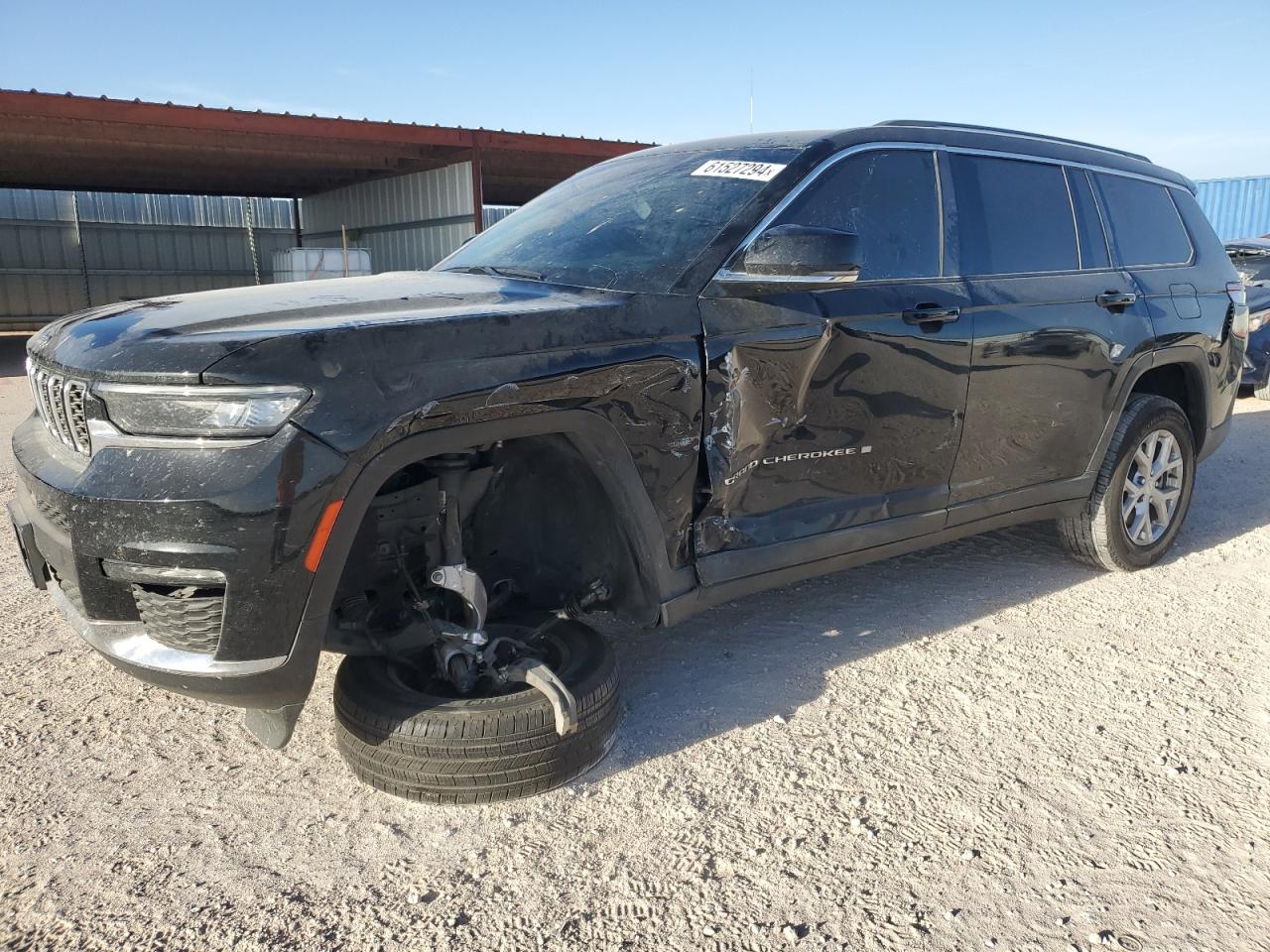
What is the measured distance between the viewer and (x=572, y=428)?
255 centimetres

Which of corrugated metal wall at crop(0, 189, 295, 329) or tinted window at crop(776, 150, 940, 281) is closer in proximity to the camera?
tinted window at crop(776, 150, 940, 281)

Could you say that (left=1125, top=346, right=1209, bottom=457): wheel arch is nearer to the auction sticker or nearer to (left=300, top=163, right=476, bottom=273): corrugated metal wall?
the auction sticker

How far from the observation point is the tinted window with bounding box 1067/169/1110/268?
13.7 ft

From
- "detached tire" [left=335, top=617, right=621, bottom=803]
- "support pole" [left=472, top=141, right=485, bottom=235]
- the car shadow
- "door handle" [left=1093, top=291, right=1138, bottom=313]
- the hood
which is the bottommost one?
the car shadow

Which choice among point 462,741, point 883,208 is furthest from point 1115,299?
point 462,741

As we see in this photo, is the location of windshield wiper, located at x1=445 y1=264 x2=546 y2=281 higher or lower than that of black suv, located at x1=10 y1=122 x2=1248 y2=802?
higher

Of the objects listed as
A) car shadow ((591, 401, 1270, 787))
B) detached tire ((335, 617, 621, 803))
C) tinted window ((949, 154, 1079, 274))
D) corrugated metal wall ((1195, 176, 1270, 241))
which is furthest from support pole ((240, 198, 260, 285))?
detached tire ((335, 617, 621, 803))

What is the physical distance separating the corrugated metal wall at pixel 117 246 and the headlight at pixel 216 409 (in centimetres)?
2711

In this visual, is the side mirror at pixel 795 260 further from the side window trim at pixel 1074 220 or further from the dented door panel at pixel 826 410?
the side window trim at pixel 1074 220

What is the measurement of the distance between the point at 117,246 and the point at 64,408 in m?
29.3

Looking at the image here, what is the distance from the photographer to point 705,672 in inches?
135

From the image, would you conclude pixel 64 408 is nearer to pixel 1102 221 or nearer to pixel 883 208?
pixel 883 208

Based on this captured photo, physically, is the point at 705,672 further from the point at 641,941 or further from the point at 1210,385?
the point at 1210,385

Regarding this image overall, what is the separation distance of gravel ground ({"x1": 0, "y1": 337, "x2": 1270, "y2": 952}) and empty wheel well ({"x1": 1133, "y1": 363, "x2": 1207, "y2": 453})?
4.25 ft
